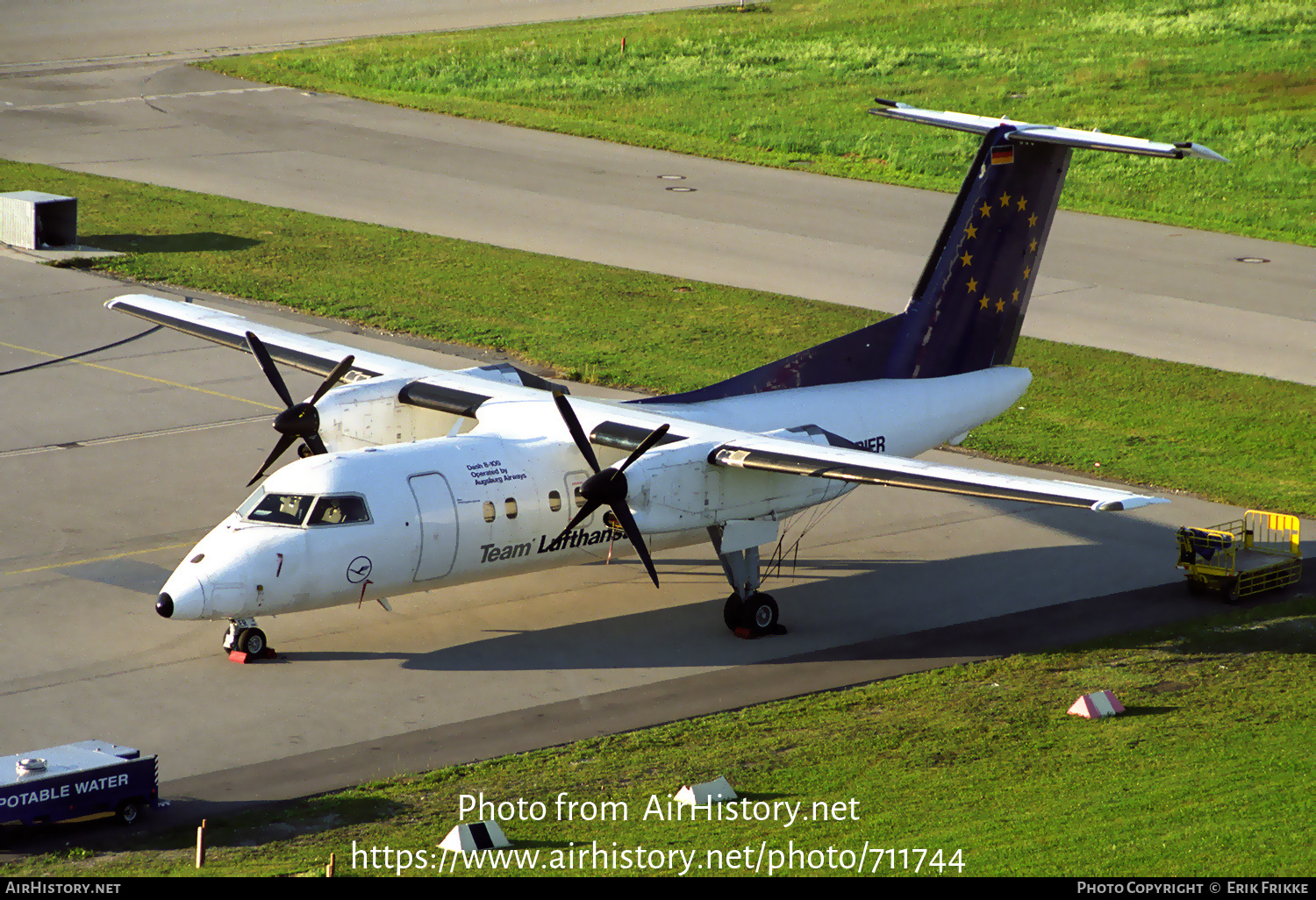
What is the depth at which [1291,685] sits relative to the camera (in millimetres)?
21734

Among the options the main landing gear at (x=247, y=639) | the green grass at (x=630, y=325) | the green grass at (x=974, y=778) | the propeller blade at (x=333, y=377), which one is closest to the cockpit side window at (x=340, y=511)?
the main landing gear at (x=247, y=639)

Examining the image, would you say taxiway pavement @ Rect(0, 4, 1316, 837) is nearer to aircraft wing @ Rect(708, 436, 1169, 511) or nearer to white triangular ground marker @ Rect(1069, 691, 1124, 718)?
white triangular ground marker @ Rect(1069, 691, 1124, 718)

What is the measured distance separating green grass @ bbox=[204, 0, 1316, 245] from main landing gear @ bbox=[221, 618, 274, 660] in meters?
39.8

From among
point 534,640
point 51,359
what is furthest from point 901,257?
point 534,640

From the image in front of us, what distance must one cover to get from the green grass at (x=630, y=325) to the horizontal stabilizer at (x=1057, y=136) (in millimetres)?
6823

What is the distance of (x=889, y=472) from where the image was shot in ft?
71.1

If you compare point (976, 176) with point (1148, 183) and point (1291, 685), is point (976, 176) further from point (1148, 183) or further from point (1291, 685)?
point (1148, 183)

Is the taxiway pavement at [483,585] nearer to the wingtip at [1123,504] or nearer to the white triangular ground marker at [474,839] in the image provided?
the white triangular ground marker at [474,839]

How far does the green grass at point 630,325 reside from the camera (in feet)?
105

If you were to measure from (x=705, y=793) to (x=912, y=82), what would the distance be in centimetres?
5921

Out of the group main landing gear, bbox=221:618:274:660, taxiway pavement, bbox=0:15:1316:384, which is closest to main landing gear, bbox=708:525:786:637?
main landing gear, bbox=221:618:274:660

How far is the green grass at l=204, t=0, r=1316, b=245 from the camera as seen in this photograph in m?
59.0

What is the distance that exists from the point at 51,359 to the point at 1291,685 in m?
27.5

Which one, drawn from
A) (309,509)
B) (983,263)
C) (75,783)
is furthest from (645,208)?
(75,783)
